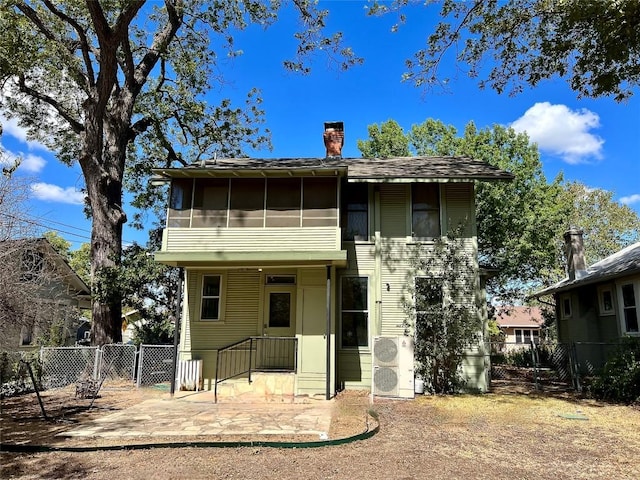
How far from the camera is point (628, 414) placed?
8664 mm

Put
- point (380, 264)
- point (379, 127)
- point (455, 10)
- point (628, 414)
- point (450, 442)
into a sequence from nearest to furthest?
point (450, 442)
point (628, 414)
point (455, 10)
point (380, 264)
point (379, 127)

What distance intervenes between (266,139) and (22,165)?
13.3 m

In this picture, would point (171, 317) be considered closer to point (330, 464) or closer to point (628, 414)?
point (330, 464)

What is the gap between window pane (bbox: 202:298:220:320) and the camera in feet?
40.1

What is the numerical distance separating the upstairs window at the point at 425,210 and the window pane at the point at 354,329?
2.82m

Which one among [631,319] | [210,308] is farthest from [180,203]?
[631,319]

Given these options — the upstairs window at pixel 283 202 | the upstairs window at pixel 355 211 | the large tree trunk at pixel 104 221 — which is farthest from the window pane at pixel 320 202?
the large tree trunk at pixel 104 221

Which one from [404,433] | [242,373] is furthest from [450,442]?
[242,373]

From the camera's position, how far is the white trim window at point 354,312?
12.1 meters

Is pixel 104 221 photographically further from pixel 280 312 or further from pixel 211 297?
pixel 280 312

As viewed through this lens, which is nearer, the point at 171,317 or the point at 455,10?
the point at 455,10

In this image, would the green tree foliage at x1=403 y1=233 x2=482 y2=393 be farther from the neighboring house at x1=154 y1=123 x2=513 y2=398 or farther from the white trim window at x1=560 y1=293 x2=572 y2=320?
the white trim window at x1=560 y1=293 x2=572 y2=320

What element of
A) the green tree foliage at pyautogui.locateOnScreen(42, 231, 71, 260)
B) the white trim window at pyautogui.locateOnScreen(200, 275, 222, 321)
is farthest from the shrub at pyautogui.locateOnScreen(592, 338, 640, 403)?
the green tree foliage at pyautogui.locateOnScreen(42, 231, 71, 260)

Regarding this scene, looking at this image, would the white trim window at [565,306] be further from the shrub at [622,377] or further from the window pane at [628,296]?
the shrub at [622,377]
